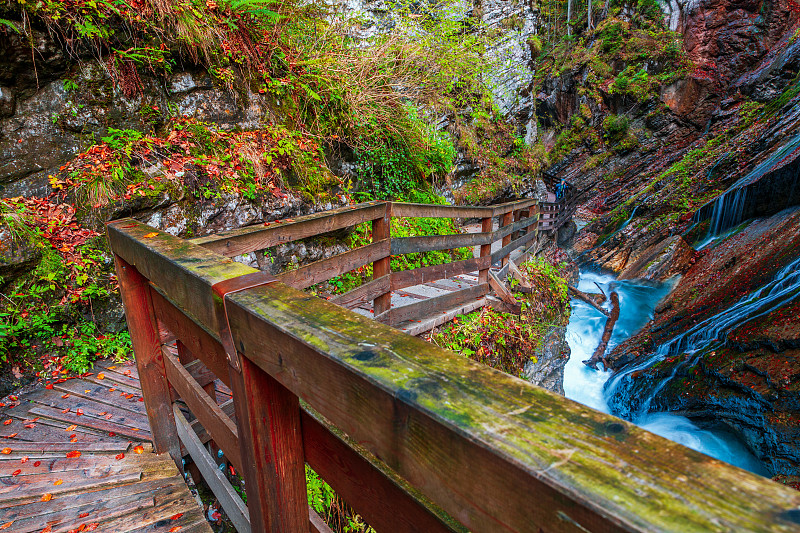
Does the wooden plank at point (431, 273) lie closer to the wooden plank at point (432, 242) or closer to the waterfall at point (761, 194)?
the wooden plank at point (432, 242)

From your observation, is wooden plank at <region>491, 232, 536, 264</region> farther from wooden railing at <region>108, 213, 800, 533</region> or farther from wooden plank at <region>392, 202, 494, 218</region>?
wooden railing at <region>108, 213, 800, 533</region>

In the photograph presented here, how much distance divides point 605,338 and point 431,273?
720 cm

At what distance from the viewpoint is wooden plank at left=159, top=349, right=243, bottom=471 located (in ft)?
5.24

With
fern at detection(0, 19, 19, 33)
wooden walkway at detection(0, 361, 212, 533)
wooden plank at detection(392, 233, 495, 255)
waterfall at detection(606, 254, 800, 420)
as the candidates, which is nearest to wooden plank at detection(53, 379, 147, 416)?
wooden walkway at detection(0, 361, 212, 533)

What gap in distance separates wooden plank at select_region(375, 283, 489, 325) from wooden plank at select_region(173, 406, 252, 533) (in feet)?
6.35

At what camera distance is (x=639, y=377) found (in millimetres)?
7441

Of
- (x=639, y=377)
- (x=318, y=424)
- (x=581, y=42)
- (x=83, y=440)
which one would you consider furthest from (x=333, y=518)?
(x=581, y=42)

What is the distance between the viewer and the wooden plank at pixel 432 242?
3922mm

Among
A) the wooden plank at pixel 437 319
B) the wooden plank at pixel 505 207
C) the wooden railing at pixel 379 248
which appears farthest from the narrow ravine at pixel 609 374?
the wooden plank at pixel 505 207

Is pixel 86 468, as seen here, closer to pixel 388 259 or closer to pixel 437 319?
pixel 388 259

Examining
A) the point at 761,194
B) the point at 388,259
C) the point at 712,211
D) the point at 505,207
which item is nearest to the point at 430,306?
the point at 388,259

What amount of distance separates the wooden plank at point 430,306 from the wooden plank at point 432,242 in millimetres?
616

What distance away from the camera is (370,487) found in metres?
1.03

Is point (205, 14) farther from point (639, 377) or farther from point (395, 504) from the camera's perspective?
point (639, 377)
